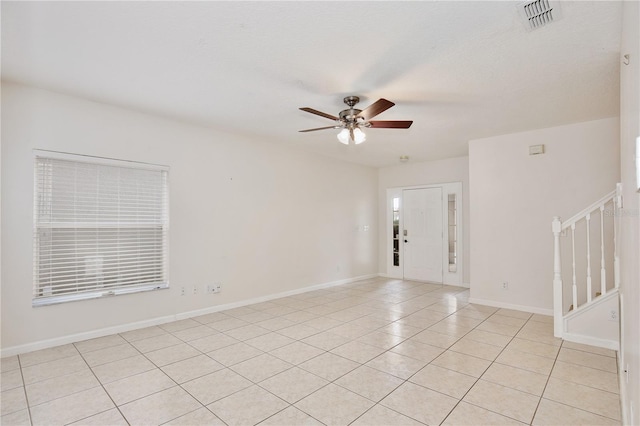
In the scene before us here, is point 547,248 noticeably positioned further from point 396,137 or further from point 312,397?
point 312,397

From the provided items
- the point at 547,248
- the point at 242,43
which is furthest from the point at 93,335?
the point at 547,248

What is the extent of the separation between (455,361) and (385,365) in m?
0.68

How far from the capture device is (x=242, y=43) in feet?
7.77

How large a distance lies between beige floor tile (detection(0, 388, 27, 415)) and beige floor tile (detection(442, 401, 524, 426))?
2.96 metres

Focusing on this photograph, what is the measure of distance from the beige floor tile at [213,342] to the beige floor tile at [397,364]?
1542mm

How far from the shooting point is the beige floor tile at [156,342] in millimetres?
3213

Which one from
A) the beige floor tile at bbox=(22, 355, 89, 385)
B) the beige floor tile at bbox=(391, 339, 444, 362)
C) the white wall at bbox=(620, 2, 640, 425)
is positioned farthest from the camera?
the beige floor tile at bbox=(391, 339, 444, 362)

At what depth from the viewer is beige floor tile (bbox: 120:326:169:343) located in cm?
348

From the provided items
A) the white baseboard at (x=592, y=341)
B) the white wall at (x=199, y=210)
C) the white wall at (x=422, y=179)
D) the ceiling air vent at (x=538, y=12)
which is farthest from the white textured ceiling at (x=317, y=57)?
the white baseboard at (x=592, y=341)

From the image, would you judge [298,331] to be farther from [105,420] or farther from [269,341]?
[105,420]

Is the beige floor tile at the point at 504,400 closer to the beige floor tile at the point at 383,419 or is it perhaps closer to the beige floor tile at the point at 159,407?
the beige floor tile at the point at 383,419

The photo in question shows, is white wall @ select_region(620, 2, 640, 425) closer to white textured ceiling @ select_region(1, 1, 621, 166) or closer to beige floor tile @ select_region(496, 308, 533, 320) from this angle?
white textured ceiling @ select_region(1, 1, 621, 166)

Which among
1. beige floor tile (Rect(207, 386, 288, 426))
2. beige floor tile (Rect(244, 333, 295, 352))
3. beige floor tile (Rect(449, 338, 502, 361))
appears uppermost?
beige floor tile (Rect(207, 386, 288, 426))

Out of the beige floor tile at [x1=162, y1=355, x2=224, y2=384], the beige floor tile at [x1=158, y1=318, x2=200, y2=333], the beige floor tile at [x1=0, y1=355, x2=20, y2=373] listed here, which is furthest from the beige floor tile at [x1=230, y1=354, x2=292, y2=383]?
the beige floor tile at [x1=0, y1=355, x2=20, y2=373]
